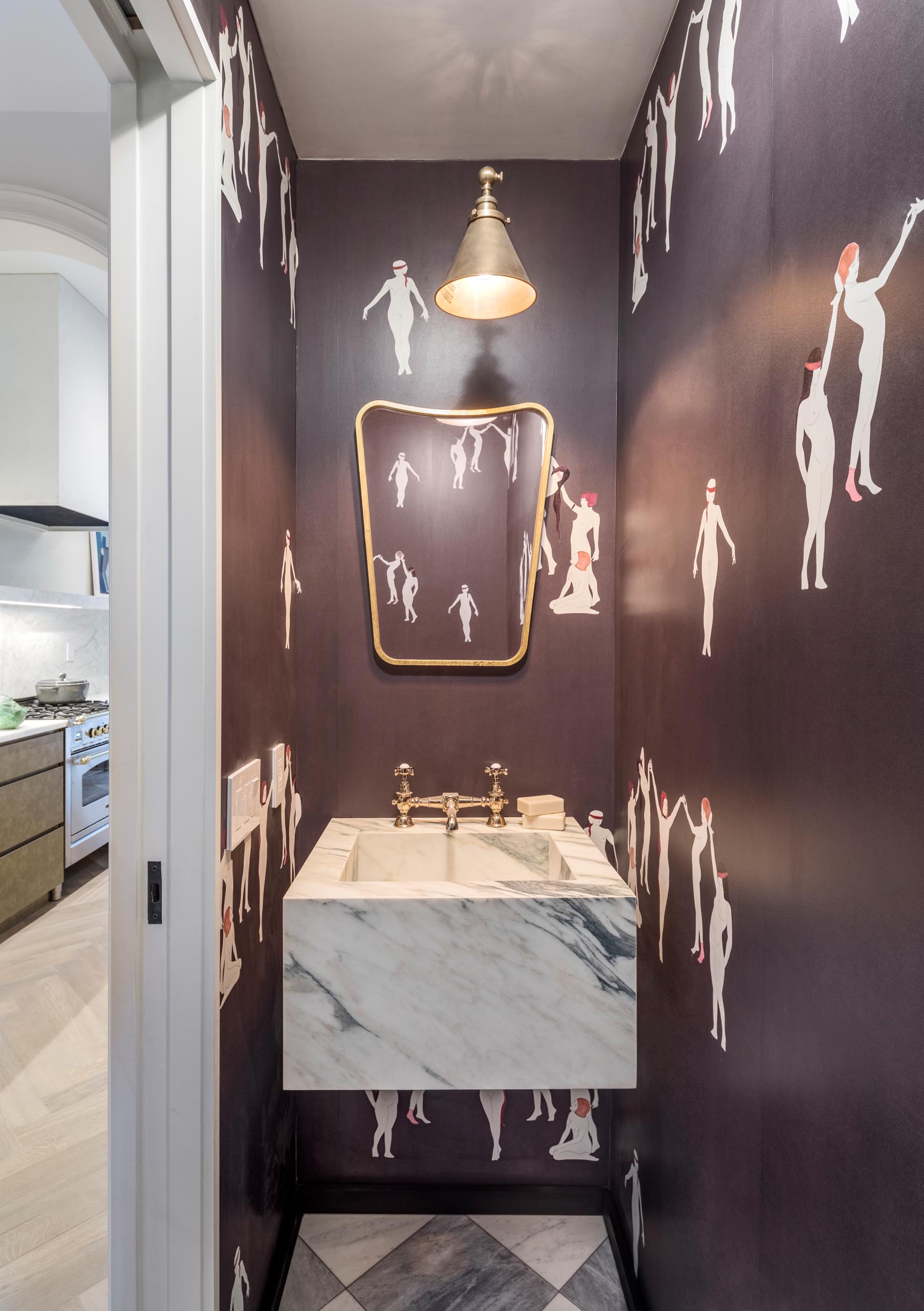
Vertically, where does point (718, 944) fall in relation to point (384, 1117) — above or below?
above

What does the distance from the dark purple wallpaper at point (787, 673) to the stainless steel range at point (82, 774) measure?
9.93 ft

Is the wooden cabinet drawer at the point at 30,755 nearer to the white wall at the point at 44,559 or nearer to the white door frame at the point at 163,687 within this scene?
the white wall at the point at 44,559

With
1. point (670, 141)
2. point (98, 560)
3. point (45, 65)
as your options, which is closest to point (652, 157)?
point (670, 141)

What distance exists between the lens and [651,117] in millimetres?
1442

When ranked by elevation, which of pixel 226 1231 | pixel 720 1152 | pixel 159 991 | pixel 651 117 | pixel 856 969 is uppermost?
pixel 651 117

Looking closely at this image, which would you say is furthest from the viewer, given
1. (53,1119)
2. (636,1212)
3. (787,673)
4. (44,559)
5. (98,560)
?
(98,560)

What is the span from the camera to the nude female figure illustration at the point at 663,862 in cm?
131

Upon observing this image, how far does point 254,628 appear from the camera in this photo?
1332mm

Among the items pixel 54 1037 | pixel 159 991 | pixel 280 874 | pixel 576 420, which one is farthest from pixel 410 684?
pixel 54 1037

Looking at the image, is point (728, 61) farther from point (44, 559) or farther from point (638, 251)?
point (44, 559)

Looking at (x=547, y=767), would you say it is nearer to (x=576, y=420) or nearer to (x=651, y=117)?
(x=576, y=420)

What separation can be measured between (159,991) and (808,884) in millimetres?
922

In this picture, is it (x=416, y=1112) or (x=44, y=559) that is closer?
(x=416, y=1112)

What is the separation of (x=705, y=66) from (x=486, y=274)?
1.54 ft
